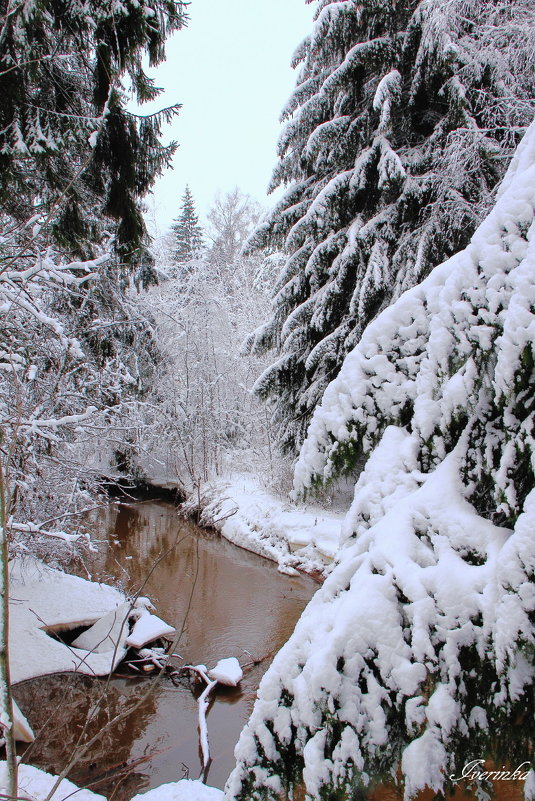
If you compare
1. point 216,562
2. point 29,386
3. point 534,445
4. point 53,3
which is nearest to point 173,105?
point 53,3

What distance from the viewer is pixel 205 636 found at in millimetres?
6984

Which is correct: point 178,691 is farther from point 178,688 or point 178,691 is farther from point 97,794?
point 97,794

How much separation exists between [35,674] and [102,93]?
614cm

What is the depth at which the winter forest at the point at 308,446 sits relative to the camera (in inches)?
49.8

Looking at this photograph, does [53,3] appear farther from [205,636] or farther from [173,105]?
[205,636]

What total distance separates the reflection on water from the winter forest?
1.7 inches

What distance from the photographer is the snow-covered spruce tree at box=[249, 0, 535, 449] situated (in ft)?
24.7

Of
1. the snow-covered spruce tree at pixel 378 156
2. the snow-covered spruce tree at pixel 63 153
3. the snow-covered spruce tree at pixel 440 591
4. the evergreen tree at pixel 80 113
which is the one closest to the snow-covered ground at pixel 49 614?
the snow-covered spruce tree at pixel 63 153

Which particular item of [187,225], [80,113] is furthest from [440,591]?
[187,225]

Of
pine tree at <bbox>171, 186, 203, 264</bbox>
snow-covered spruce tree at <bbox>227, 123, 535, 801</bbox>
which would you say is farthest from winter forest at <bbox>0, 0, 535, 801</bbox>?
pine tree at <bbox>171, 186, 203, 264</bbox>

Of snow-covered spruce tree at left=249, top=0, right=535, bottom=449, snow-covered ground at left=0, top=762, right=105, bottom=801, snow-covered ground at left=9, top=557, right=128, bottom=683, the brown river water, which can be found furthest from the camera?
snow-covered spruce tree at left=249, top=0, right=535, bottom=449

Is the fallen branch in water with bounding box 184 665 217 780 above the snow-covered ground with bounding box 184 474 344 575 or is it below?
below

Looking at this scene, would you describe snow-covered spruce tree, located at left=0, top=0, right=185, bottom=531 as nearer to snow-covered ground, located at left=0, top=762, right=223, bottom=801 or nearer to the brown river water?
the brown river water

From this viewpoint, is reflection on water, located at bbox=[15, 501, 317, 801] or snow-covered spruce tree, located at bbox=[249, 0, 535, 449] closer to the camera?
reflection on water, located at bbox=[15, 501, 317, 801]
